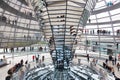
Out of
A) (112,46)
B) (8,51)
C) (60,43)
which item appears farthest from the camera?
(8,51)

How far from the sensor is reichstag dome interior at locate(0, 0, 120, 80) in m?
19.8

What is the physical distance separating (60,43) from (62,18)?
287 centimetres

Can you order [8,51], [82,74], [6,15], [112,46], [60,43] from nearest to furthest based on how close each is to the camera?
1. [82,74]
2. [60,43]
3. [6,15]
4. [112,46]
5. [8,51]

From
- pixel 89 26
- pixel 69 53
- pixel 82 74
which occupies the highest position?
pixel 89 26

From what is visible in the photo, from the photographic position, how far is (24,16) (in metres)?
32.5

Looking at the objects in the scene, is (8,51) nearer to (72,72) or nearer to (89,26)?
(89,26)

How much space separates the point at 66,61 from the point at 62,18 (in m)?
4.60

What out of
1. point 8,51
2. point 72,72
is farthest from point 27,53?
point 72,72

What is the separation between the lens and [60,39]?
22125 mm

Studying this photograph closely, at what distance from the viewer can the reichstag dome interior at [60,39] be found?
19828 mm

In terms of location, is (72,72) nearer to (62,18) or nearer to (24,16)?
(62,18)

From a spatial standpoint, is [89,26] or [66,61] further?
[89,26]

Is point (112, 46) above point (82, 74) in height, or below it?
above

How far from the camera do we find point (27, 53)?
36.3 metres
